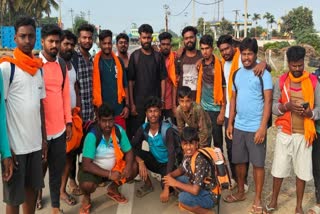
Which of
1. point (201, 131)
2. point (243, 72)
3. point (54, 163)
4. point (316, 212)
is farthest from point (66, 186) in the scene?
point (316, 212)

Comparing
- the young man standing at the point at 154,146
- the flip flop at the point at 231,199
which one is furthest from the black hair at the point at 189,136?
the flip flop at the point at 231,199

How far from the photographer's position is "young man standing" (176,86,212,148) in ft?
14.5

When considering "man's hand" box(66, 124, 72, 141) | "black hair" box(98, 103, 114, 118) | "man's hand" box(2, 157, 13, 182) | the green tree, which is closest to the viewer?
"man's hand" box(2, 157, 13, 182)

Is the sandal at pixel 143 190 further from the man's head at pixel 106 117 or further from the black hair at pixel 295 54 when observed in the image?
the black hair at pixel 295 54

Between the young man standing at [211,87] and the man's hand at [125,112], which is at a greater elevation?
the young man standing at [211,87]

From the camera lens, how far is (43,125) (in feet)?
11.3

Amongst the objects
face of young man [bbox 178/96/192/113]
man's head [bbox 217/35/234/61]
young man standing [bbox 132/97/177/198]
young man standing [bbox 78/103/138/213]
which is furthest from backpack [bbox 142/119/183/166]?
man's head [bbox 217/35/234/61]

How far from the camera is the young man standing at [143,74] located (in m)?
5.19

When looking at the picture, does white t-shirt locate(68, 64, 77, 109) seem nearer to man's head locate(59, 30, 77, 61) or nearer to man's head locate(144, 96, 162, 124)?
man's head locate(59, 30, 77, 61)

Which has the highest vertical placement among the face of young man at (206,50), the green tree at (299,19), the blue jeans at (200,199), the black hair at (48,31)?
the green tree at (299,19)

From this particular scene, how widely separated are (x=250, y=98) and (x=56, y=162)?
2.24 m

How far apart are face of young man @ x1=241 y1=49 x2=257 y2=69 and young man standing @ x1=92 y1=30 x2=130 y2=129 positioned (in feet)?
5.66

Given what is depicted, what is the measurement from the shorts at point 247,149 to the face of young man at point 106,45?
201cm

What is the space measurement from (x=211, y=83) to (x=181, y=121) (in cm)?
69
